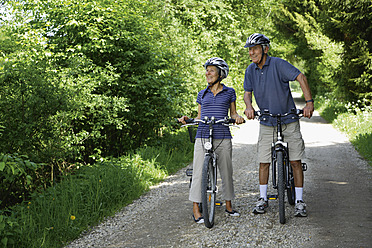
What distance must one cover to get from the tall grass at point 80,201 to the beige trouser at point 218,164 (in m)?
1.57

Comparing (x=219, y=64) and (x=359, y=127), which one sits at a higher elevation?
(x=219, y=64)

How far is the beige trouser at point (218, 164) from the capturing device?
4688 millimetres

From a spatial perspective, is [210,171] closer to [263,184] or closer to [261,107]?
[263,184]

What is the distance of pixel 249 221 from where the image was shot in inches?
186

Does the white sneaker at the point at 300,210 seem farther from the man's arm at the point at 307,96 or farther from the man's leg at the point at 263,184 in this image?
the man's arm at the point at 307,96

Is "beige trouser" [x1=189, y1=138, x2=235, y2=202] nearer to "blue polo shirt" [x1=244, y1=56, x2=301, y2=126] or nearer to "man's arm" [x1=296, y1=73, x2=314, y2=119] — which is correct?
"blue polo shirt" [x1=244, y1=56, x2=301, y2=126]

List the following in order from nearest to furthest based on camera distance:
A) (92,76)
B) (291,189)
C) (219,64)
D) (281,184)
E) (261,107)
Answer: (281,184)
(219,64)
(261,107)
(291,189)
(92,76)

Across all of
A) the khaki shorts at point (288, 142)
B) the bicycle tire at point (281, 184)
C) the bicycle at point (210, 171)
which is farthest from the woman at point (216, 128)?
the bicycle tire at point (281, 184)

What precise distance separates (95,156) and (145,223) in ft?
16.3

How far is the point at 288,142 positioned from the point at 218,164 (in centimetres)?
95

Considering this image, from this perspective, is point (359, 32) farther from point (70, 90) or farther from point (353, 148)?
point (70, 90)

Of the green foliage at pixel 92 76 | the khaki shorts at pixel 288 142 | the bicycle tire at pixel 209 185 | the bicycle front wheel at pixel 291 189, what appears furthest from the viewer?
the green foliage at pixel 92 76

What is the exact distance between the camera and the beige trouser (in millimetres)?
4688

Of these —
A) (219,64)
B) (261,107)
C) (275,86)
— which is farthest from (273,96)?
(219,64)
